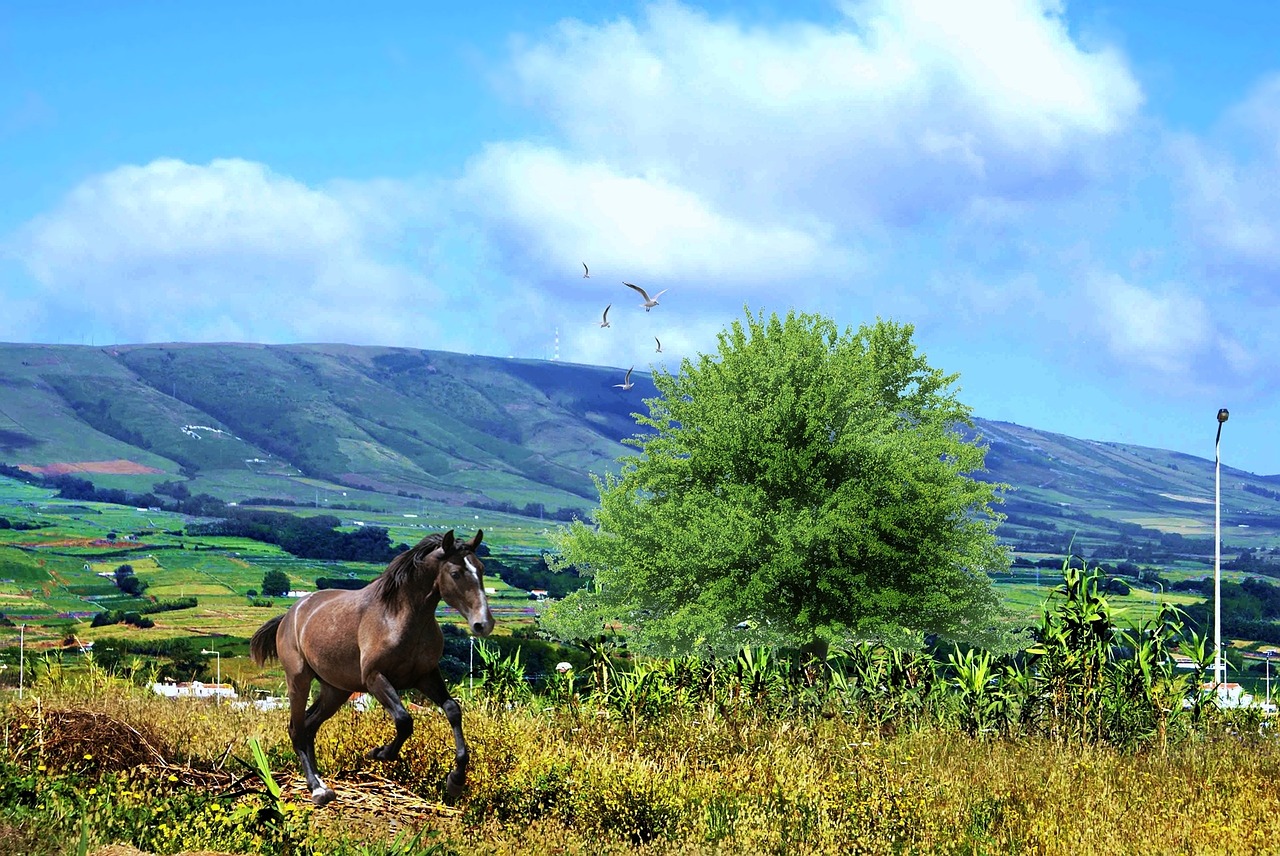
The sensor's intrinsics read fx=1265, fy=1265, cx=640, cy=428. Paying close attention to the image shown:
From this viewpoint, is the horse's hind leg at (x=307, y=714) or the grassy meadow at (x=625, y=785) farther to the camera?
the horse's hind leg at (x=307, y=714)

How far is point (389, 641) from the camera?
37.3ft

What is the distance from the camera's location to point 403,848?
9.65 metres

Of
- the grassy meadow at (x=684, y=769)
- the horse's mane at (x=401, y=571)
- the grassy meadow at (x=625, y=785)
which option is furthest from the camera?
the horse's mane at (x=401, y=571)

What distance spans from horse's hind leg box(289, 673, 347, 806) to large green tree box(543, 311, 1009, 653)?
13.1 m

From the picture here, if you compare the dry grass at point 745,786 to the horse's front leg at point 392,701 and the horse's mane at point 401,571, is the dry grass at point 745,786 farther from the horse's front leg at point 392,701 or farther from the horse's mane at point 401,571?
the horse's mane at point 401,571

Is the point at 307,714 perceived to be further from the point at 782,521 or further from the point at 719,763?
the point at 782,521

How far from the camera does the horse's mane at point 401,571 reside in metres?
11.3

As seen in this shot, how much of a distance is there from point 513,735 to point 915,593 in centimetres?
1522

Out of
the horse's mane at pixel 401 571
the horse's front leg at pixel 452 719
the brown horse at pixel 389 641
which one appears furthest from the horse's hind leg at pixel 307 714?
the horse's mane at pixel 401 571

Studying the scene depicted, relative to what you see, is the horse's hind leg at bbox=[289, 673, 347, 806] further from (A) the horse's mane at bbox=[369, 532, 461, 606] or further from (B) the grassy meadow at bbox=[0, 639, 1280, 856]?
(A) the horse's mane at bbox=[369, 532, 461, 606]

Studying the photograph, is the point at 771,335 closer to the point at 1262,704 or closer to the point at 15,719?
the point at 1262,704

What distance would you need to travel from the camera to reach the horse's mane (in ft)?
37.2

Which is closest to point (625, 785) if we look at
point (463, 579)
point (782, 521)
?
point (463, 579)

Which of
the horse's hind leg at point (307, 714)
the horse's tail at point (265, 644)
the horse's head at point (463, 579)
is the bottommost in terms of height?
the horse's hind leg at point (307, 714)
